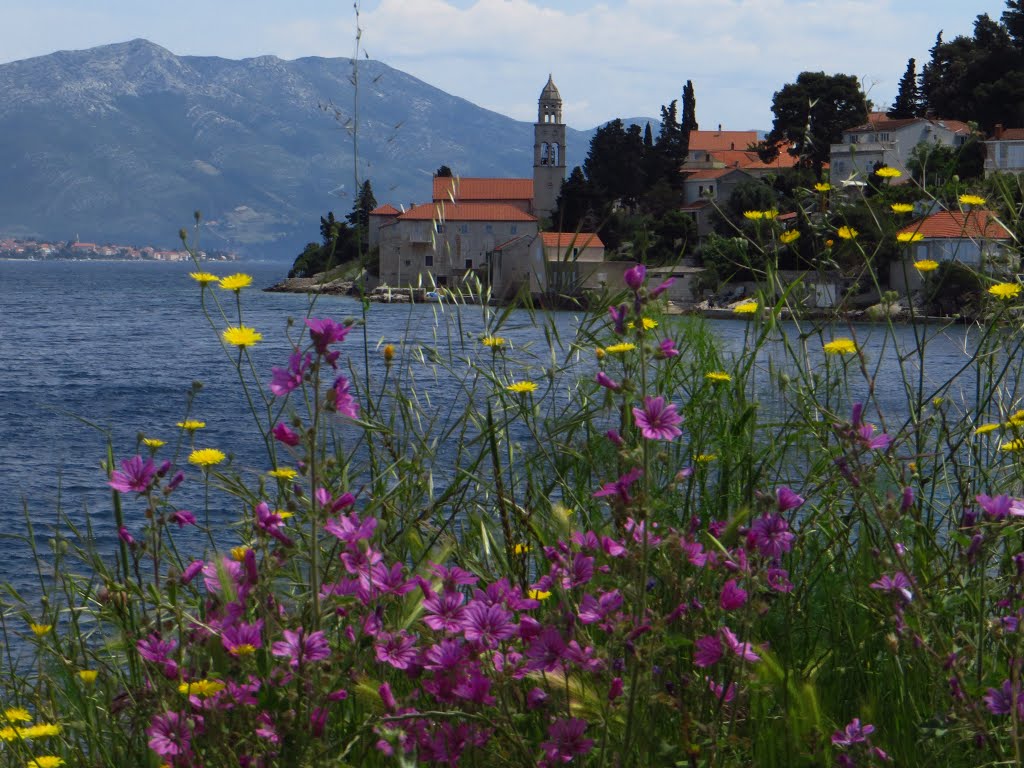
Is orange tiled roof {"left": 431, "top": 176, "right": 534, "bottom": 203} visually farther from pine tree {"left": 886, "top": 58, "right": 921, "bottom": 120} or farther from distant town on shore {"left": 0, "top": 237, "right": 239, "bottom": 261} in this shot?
distant town on shore {"left": 0, "top": 237, "right": 239, "bottom": 261}

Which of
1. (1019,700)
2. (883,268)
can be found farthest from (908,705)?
(883,268)

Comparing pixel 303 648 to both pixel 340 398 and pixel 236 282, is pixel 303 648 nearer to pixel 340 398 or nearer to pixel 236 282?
pixel 340 398

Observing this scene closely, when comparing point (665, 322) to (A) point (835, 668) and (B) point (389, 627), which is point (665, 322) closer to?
(A) point (835, 668)

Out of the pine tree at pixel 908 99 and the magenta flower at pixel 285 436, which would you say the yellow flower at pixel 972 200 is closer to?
the magenta flower at pixel 285 436

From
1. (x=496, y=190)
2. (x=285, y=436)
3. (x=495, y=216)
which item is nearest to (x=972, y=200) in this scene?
(x=285, y=436)

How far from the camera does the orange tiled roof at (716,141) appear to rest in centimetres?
7044

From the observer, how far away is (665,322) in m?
3.49

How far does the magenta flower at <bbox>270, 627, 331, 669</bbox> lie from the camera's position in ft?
4.06

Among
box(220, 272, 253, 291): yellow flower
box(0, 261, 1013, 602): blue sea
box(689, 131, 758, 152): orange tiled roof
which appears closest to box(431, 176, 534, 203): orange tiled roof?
box(689, 131, 758, 152): orange tiled roof

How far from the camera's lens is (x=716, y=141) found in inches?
2840

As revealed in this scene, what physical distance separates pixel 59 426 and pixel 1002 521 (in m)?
22.5

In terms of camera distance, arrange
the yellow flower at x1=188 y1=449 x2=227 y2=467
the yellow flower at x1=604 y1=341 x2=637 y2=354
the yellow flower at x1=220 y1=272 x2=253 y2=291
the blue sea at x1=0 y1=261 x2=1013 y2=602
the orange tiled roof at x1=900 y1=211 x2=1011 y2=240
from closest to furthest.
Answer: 1. the yellow flower at x1=604 y1=341 x2=637 y2=354
2. the yellow flower at x1=188 y1=449 x2=227 y2=467
3. the yellow flower at x1=220 y1=272 x2=253 y2=291
4. the orange tiled roof at x1=900 y1=211 x2=1011 y2=240
5. the blue sea at x1=0 y1=261 x2=1013 y2=602

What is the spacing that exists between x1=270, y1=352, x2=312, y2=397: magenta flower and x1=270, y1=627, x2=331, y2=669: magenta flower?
0.82 feet

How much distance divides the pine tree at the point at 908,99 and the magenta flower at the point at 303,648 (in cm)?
4652
